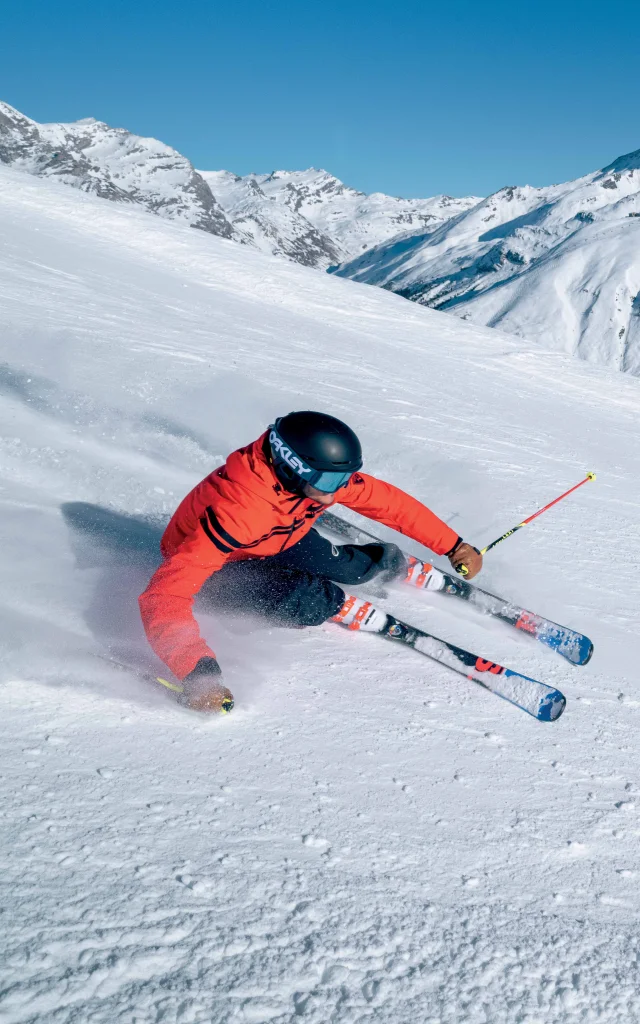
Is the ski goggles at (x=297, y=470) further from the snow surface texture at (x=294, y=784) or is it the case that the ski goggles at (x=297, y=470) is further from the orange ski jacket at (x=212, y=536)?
the snow surface texture at (x=294, y=784)

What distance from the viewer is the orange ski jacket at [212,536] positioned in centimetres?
334

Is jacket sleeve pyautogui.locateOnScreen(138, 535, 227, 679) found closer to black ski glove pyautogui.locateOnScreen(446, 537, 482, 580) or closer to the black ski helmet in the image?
the black ski helmet

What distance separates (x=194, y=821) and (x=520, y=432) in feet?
25.7

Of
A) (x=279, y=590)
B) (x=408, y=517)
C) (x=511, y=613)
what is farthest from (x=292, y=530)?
(x=511, y=613)

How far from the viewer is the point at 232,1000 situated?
1.83m

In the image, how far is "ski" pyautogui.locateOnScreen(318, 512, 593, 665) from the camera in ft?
13.8

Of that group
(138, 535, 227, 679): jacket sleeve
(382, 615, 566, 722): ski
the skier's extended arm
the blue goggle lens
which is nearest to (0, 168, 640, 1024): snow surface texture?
(382, 615, 566, 722): ski

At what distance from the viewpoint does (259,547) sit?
394 cm

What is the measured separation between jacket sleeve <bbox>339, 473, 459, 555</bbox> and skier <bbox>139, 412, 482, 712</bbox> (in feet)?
0.06

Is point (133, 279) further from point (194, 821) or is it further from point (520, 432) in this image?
point (194, 821)

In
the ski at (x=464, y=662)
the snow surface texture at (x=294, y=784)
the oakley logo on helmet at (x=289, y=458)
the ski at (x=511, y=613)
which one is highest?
the oakley logo on helmet at (x=289, y=458)

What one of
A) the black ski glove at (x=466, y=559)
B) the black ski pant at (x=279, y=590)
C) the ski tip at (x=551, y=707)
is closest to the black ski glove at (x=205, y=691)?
the black ski pant at (x=279, y=590)

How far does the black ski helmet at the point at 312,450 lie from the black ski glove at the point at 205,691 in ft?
3.32

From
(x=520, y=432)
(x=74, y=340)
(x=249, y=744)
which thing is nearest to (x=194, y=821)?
(x=249, y=744)
